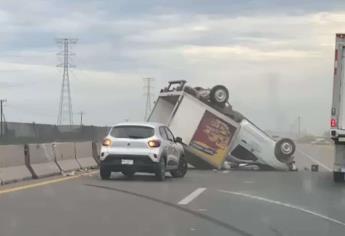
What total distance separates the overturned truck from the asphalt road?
22.1 feet

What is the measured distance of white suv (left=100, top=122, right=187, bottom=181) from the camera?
65.3 ft

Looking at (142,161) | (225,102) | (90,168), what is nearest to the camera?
(142,161)

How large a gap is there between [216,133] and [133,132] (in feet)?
24.1

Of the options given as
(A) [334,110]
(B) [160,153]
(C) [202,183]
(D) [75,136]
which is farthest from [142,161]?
(D) [75,136]

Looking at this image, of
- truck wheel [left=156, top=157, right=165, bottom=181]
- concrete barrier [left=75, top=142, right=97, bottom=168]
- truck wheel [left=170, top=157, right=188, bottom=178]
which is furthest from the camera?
concrete barrier [left=75, top=142, right=97, bottom=168]

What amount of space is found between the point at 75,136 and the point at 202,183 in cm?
1541

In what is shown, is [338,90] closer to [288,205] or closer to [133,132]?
[133,132]

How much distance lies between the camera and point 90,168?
82.7 feet

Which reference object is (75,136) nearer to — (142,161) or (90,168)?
(90,168)

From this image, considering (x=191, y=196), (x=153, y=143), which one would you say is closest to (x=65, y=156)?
(x=153, y=143)

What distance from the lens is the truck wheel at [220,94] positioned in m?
27.3

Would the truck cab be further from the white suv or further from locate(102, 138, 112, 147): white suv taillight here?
locate(102, 138, 112, 147): white suv taillight

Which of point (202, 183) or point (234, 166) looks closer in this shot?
point (202, 183)

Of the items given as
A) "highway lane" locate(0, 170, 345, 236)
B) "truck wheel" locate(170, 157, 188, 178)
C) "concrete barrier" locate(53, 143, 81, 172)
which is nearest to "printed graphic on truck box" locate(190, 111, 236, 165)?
"truck wheel" locate(170, 157, 188, 178)
